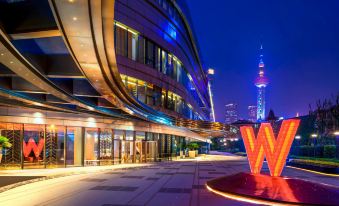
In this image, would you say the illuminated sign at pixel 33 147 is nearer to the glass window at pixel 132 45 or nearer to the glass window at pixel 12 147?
the glass window at pixel 12 147

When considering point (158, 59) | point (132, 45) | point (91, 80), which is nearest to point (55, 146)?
point (132, 45)

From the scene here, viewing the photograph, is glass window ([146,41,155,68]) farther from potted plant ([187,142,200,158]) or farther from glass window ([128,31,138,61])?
potted plant ([187,142,200,158])

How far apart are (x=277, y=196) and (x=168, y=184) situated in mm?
7204

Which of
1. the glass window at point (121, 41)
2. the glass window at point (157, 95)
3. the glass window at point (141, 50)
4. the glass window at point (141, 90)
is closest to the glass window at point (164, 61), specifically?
the glass window at point (157, 95)

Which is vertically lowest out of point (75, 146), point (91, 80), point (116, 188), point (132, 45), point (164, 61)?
point (116, 188)

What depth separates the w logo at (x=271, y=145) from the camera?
17.9 m

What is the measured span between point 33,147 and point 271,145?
1890cm

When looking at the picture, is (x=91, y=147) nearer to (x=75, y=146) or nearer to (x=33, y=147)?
(x=75, y=146)

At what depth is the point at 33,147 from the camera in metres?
30.0

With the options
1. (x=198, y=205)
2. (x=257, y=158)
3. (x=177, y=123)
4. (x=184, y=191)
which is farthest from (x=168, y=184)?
(x=177, y=123)

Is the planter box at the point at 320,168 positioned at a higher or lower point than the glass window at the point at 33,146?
lower

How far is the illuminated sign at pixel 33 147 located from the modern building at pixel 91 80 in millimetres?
75

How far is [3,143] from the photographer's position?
24.6 metres

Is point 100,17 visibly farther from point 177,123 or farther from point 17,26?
point 177,123
